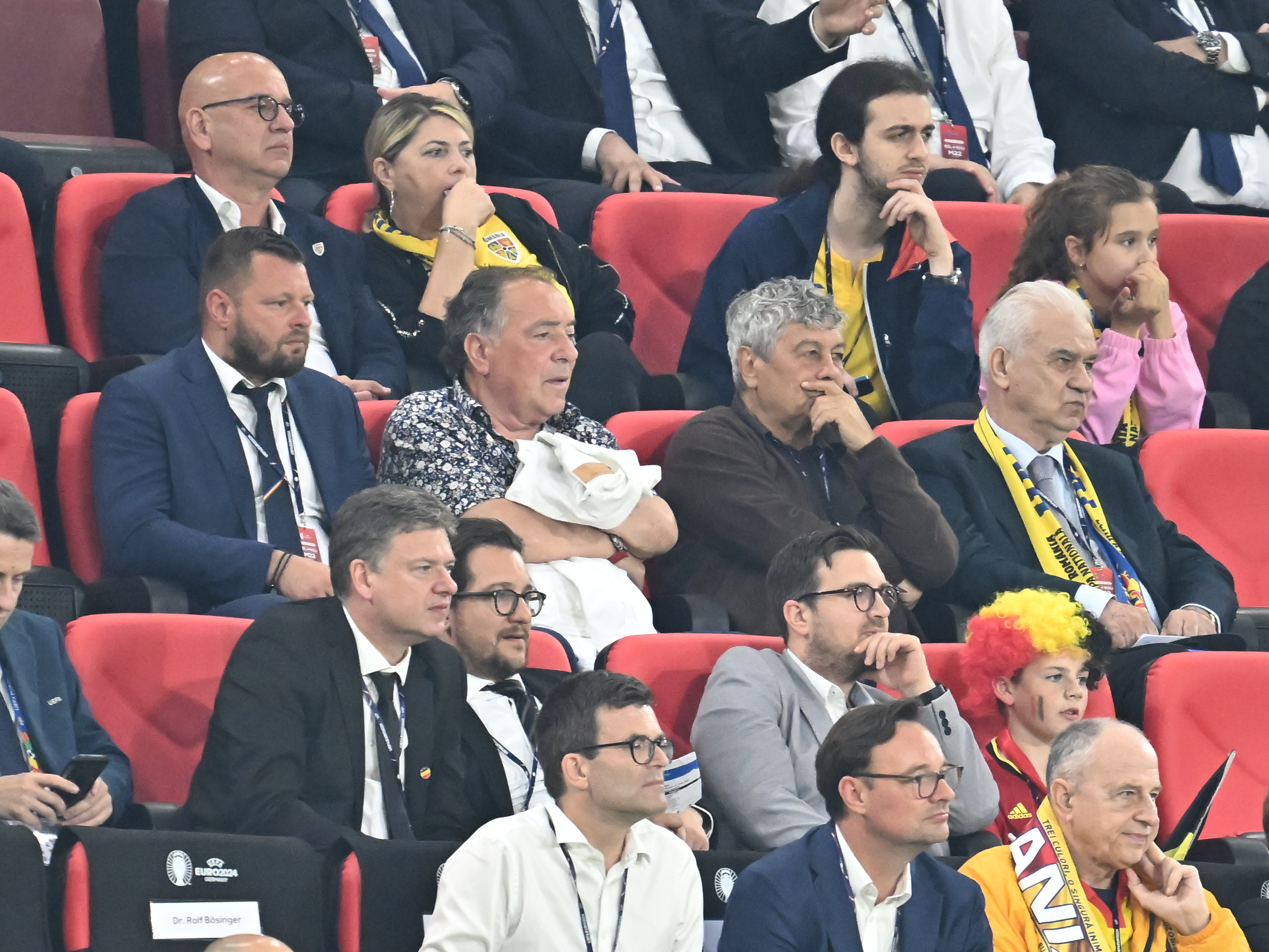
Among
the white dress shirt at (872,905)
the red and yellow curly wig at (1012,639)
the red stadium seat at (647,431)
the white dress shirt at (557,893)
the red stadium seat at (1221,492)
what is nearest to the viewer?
the white dress shirt at (557,893)

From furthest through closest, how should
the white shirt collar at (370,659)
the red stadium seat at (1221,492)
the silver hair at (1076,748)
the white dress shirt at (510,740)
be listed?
the red stadium seat at (1221,492) < the silver hair at (1076,748) < the white dress shirt at (510,740) < the white shirt collar at (370,659)

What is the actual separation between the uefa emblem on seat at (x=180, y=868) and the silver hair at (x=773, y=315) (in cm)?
179

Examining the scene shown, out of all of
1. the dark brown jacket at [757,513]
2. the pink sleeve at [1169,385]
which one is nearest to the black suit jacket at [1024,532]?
the dark brown jacket at [757,513]

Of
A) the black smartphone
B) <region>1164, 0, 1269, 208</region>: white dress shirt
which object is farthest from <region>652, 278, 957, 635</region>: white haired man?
<region>1164, 0, 1269, 208</region>: white dress shirt

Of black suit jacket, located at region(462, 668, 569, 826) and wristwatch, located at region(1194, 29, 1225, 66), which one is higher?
wristwatch, located at region(1194, 29, 1225, 66)

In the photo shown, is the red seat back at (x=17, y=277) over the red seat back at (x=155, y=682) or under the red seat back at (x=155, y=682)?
over

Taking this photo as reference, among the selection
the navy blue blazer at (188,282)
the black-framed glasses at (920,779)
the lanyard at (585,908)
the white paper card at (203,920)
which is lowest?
the lanyard at (585,908)

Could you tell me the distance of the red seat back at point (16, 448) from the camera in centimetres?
359

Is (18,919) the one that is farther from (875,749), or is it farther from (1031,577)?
(1031,577)

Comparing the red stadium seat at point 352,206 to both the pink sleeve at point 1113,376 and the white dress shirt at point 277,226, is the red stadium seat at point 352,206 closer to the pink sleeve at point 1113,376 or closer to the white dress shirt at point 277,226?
the white dress shirt at point 277,226

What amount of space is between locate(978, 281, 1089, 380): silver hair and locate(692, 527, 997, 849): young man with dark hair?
2.68ft

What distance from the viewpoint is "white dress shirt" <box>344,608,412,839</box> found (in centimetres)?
308

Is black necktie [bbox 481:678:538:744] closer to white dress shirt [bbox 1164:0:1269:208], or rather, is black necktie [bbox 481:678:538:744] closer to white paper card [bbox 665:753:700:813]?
white paper card [bbox 665:753:700:813]

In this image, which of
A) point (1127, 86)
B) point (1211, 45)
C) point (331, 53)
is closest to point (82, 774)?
point (331, 53)
